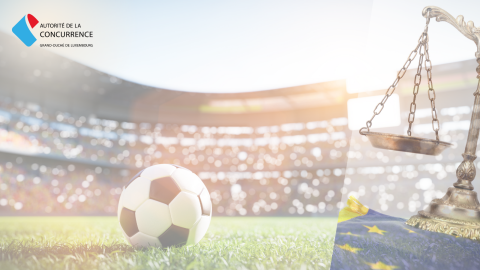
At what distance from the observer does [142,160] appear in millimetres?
25641

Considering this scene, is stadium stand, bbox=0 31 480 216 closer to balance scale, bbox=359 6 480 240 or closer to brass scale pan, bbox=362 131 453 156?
balance scale, bbox=359 6 480 240

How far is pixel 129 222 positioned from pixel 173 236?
38cm

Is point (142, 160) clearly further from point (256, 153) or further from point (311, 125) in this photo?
point (311, 125)

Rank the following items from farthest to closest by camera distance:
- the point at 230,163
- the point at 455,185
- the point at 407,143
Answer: the point at 230,163, the point at 455,185, the point at 407,143

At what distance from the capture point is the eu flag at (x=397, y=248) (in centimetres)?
200

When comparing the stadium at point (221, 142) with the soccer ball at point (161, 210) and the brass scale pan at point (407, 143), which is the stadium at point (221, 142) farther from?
the soccer ball at point (161, 210)

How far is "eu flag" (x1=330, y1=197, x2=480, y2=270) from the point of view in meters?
2.00

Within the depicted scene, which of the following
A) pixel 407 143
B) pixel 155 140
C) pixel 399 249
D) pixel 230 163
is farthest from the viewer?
pixel 155 140

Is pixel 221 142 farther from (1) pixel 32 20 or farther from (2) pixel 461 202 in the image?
(2) pixel 461 202

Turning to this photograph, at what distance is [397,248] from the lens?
7.41 feet

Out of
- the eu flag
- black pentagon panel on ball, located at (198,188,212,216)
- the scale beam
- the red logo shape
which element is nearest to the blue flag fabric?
the eu flag

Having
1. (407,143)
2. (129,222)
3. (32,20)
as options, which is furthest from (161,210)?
(32,20)

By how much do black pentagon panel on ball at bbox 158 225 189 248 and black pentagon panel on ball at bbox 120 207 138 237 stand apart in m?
0.23

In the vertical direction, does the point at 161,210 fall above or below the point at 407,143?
below
